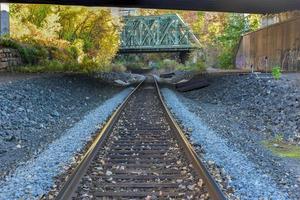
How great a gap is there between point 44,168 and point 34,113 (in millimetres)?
6902

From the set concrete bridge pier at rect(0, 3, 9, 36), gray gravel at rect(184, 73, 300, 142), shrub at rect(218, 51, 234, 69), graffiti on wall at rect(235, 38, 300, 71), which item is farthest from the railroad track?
shrub at rect(218, 51, 234, 69)

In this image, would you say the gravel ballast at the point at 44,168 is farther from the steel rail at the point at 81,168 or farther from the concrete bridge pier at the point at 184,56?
the concrete bridge pier at the point at 184,56

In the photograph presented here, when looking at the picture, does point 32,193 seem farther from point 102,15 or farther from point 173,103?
point 102,15

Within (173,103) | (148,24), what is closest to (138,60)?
(148,24)

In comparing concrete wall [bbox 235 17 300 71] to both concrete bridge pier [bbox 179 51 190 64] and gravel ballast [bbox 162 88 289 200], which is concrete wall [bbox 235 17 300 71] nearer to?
gravel ballast [bbox 162 88 289 200]

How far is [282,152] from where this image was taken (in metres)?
10.2

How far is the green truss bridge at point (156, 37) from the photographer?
78438 mm

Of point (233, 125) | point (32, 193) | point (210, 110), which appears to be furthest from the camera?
point (210, 110)

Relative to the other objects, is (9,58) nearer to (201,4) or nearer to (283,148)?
(201,4)

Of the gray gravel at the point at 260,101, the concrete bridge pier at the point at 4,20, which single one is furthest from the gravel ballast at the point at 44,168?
the concrete bridge pier at the point at 4,20

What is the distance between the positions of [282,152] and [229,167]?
2681 mm

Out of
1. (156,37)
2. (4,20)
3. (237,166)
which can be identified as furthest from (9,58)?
(156,37)

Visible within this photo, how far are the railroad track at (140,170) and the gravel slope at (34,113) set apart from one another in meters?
1.50

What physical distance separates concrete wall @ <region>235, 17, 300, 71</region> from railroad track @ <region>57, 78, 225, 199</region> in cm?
1837
